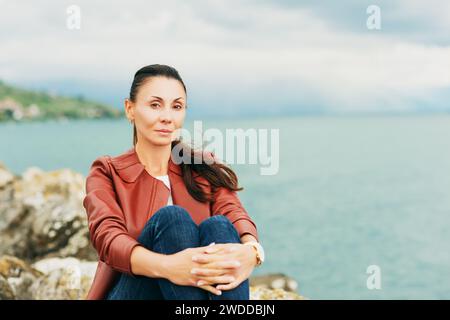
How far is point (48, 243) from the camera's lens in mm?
8195

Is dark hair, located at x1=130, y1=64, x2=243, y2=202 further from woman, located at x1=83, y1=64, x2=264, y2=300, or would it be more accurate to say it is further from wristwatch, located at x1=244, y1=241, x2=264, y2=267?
wristwatch, located at x1=244, y1=241, x2=264, y2=267

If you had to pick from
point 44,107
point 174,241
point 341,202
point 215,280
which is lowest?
point 215,280

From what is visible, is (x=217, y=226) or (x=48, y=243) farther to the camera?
(x=48, y=243)

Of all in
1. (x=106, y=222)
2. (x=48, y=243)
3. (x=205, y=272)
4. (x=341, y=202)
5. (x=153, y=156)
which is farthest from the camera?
(x=341, y=202)

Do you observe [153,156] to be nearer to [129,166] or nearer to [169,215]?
[129,166]

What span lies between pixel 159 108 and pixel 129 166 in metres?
0.30

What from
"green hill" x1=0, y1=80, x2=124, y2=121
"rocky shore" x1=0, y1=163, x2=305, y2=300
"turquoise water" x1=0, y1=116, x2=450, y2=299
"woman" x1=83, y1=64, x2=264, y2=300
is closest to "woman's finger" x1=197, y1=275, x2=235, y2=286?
"woman" x1=83, y1=64, x2=264, y2=300

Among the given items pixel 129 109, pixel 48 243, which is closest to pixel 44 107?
pixel 48 243

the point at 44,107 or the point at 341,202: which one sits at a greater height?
the point at 44,107

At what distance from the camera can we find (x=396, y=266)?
1719 centimetres

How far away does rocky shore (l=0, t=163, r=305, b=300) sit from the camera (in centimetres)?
504
